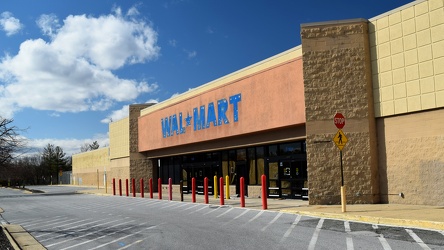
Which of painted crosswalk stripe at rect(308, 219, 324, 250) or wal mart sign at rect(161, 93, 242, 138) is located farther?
wal mart sign at rect(161, 93, 242, 138)

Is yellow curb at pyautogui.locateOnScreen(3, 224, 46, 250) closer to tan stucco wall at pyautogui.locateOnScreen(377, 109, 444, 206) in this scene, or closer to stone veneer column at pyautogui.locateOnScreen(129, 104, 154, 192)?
tan stucco wall at pyautogui.locateOnScreen(377, 109, 444, 206)

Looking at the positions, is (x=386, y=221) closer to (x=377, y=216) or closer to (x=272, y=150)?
(x=377, y=216)

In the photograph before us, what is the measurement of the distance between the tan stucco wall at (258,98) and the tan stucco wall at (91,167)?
31.9 m

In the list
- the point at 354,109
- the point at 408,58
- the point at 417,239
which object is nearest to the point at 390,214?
the point at 417,239

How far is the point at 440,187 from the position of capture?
15031mm

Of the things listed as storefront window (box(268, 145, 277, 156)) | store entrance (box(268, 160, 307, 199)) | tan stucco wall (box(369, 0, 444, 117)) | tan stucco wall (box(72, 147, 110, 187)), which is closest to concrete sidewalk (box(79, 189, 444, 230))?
tan stucco wall (box(369, 0, 444, 117))

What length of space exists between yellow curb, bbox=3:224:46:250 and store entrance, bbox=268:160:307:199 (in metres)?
11.8

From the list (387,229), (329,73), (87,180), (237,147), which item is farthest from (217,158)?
(87,180)

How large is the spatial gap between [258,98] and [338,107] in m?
5.13

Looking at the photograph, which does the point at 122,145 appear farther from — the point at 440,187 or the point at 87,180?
the point at 87,180

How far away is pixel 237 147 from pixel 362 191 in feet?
30.3

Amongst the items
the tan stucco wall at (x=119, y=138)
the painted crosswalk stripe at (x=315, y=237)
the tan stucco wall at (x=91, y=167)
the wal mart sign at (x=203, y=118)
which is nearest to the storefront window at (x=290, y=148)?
the wal mart sign at (x=203, y=118)

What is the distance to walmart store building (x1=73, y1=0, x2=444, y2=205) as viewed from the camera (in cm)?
1539

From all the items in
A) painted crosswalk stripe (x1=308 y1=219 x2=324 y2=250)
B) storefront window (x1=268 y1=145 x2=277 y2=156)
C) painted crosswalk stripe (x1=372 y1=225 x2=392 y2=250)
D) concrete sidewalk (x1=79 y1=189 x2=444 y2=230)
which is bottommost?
painted crosswalk stripe (x1=308 y1=219 x2=324 y2=250)
